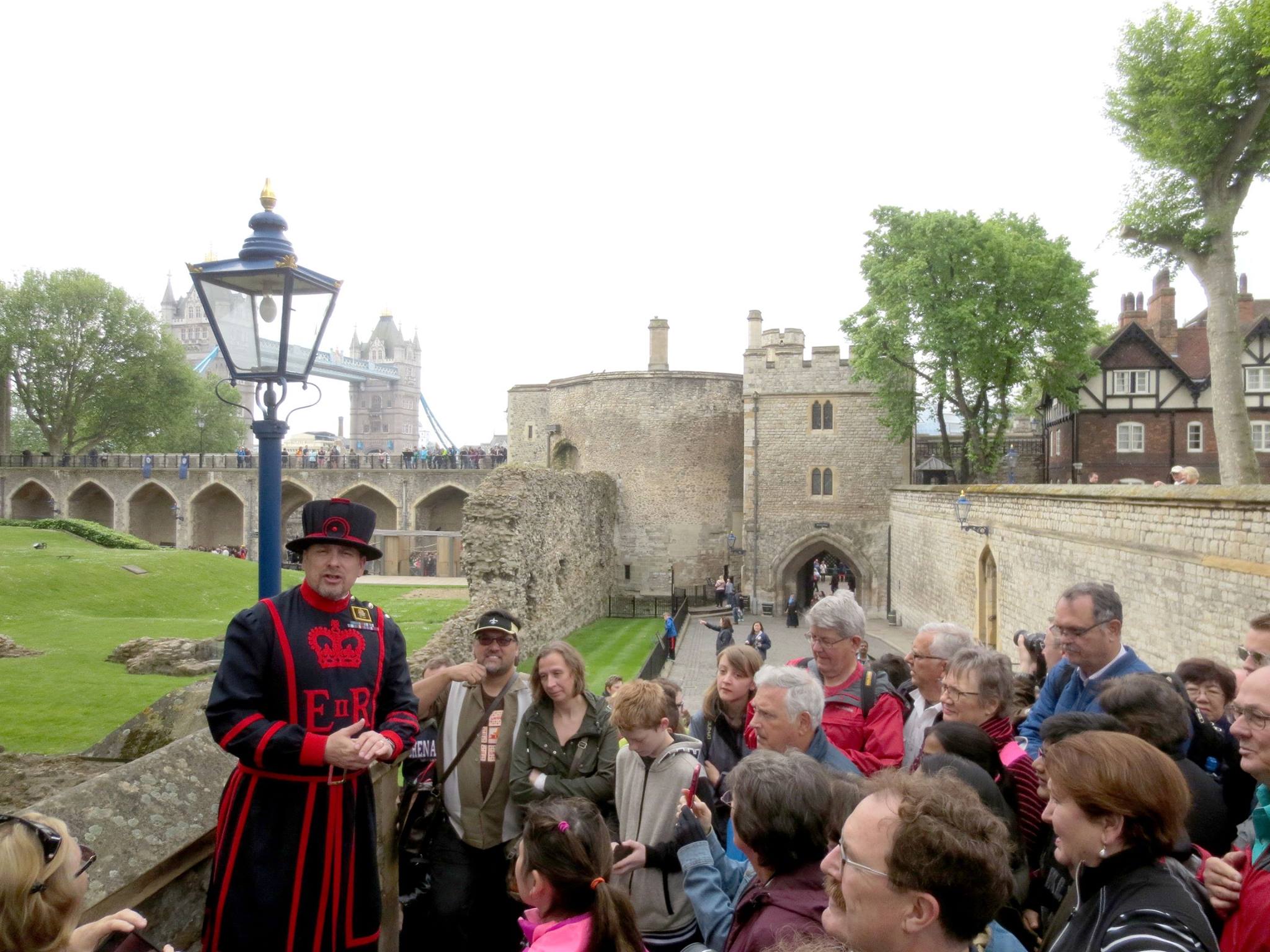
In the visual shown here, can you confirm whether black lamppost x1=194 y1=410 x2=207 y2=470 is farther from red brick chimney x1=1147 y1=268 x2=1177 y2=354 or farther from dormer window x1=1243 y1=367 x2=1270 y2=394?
dormer window x1=1243 y1=367 x2=1270 y2=394

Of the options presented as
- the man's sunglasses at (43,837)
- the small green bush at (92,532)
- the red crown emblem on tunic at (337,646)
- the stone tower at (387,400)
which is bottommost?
the small green bush at (92,532)

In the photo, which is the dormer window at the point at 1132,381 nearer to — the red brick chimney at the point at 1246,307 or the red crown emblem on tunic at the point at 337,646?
the red brick chimney at the point at 1246,307

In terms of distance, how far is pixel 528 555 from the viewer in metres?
18.1

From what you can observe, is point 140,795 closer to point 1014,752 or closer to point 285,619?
point 285,619

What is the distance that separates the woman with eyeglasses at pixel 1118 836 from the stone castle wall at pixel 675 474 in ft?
90.3

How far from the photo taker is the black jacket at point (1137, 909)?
2016 mm

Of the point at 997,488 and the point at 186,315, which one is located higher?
the point at 186,315

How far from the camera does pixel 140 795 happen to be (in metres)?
2.96

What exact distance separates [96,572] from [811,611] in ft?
60.7

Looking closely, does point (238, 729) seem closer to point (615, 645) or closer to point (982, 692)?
point (982, 692)

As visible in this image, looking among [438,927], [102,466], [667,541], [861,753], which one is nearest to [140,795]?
[438,927]

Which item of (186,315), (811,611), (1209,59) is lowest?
(811,611)

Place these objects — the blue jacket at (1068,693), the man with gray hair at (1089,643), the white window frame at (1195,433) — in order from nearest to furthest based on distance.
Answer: the blue jacket at (1068,693) < the man with gray hair at (1089,643) < the white window frame at (1195,433)

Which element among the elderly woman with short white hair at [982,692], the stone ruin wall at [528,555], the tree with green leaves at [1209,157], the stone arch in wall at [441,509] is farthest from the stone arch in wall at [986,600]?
the stone arch in wall at [441,509]
